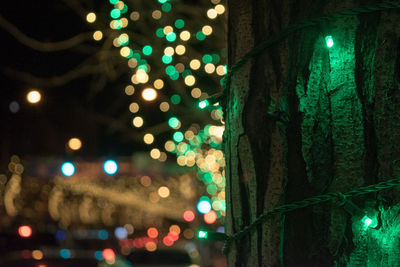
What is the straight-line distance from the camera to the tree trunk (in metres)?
1.50

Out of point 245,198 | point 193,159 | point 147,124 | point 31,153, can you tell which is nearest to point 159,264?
point 193,159

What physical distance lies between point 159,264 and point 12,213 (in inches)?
769

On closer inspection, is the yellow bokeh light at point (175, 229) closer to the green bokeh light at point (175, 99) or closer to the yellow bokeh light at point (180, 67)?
the green bokeh light at point (175, 99)

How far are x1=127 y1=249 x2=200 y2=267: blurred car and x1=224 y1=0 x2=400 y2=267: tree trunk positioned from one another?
10.5 m

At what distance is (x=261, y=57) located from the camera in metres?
1.71

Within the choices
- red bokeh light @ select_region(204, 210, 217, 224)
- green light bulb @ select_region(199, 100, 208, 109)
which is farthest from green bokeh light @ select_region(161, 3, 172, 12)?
red bokeh light @ select_region(204, 210, 217, 224)

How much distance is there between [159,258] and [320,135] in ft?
36.0

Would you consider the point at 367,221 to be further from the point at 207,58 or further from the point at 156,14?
the point at 207,58

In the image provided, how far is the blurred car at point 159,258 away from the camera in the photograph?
11.9 meters

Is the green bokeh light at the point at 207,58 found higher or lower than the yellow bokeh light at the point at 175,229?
lower

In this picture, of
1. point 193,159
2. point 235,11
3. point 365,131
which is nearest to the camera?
point 365,131

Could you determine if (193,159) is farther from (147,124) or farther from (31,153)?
(31,153)

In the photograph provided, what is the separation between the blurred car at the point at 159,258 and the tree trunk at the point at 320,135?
10.5 m

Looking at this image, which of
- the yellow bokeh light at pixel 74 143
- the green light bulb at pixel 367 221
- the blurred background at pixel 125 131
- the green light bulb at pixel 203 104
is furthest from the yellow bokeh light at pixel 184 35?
the yellow bokeh light at pixel 74 143
